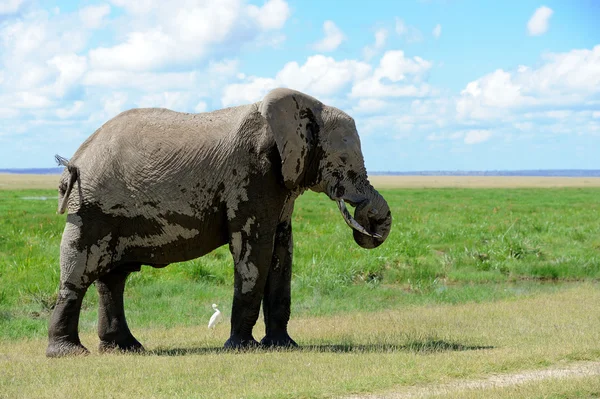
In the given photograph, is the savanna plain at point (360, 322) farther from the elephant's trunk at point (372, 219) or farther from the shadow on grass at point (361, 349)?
the elephant's trunk at point (372, 219)

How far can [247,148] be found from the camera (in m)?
10.4

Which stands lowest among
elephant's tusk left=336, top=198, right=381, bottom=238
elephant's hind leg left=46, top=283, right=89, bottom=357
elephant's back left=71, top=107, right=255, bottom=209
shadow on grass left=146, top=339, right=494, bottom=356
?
shadow on grass left=146, top=339, right=494, bottom=356

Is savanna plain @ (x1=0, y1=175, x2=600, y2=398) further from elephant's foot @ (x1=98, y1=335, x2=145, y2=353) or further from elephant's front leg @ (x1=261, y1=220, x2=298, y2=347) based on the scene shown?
elephant's front leg @ (x1=261, y1=220, x2=298, y2=347)

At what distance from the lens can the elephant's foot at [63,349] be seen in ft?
33.8

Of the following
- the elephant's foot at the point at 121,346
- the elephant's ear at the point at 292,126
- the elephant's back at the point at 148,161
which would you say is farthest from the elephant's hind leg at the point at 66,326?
the elephant's ear at the point at 292,126

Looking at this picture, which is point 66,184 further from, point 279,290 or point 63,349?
point 279,290

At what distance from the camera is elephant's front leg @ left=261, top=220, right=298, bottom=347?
1112 cm

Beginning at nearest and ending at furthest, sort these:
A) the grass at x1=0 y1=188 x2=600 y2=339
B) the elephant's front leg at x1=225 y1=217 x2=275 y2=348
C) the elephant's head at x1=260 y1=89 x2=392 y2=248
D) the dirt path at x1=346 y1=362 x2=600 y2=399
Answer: the dirt path at x1=346 y1=362 x2=600 y2=399 → the elephant's front leg at x1=225 y1=217 x2=275 y2=348 → the elephant's head at x1=260 y1=89 x2=392 y2=248 → the grass at x1=0 y1=188 x2=600 y2=339

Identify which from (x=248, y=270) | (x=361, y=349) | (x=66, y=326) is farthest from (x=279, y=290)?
(x=66, y=326)

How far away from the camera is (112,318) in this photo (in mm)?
10875

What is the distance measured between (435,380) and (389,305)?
24.0 ft

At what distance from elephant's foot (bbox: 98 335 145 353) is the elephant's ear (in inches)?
109

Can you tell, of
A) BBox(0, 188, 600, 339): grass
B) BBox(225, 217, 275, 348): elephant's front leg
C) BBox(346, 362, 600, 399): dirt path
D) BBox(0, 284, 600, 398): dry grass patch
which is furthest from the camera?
BBox(0, 188, 600, 339): grass

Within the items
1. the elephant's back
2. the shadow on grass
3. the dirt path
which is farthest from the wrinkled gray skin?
the dirt path
